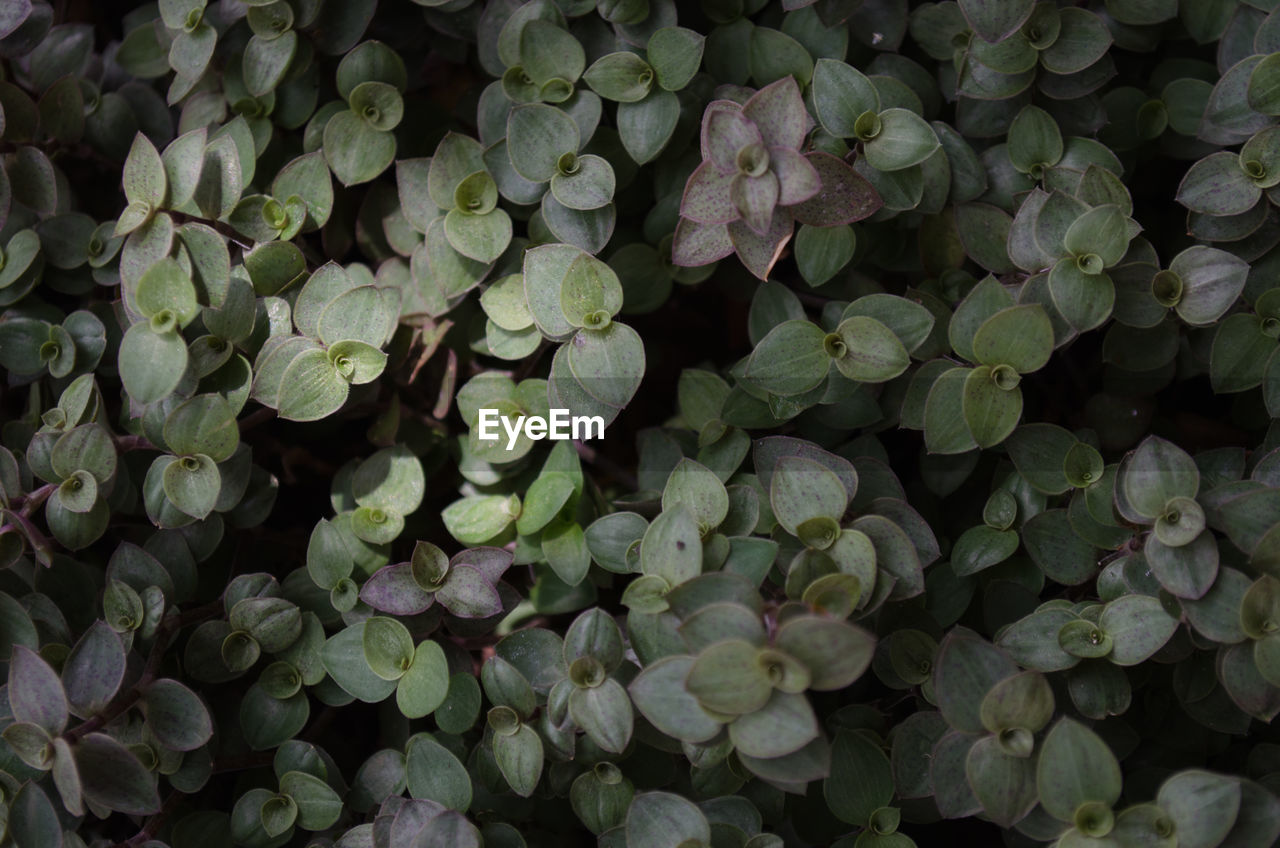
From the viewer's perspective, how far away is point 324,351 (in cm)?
97

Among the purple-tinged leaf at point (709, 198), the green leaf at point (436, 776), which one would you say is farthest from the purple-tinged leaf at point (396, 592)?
the purple-tinged leaf at point (709, 198)

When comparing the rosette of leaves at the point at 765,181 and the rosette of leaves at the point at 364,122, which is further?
the rosette of leaves at the point at 364,122

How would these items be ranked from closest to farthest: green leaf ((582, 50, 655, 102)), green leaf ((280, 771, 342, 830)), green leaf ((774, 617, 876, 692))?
green leaf ((774, 617, 876, 692)), green leaf ((280, 771, 342, 830)), green leaf ((582, 50, 655, 102))

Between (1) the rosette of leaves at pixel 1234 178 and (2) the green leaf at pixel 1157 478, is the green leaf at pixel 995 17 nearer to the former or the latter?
(1) the rosette of leaves at pixel 1234 178

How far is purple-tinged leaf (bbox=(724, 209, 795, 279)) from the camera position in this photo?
3.01 feet

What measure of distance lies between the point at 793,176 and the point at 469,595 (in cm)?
51

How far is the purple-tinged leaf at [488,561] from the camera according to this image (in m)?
0.96

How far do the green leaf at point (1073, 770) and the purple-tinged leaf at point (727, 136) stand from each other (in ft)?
1.82

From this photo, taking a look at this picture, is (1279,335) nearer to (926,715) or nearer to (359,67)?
(926,715)

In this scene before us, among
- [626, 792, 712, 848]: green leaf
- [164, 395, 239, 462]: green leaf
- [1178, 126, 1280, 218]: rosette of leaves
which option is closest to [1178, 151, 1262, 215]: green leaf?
[1178, 126, 1280, 218]: rosette of leaves

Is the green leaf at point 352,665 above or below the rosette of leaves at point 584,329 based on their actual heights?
below

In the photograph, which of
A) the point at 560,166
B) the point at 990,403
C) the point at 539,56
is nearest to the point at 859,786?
the point at 990,403

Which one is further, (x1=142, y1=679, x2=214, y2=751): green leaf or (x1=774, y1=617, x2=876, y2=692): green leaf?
(x1=142, y1=679, x2=214, y2=751): green leaf

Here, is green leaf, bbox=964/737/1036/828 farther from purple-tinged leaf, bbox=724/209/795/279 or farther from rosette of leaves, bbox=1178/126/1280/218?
rosette of leaves, bbox=1178/126/1280/218
